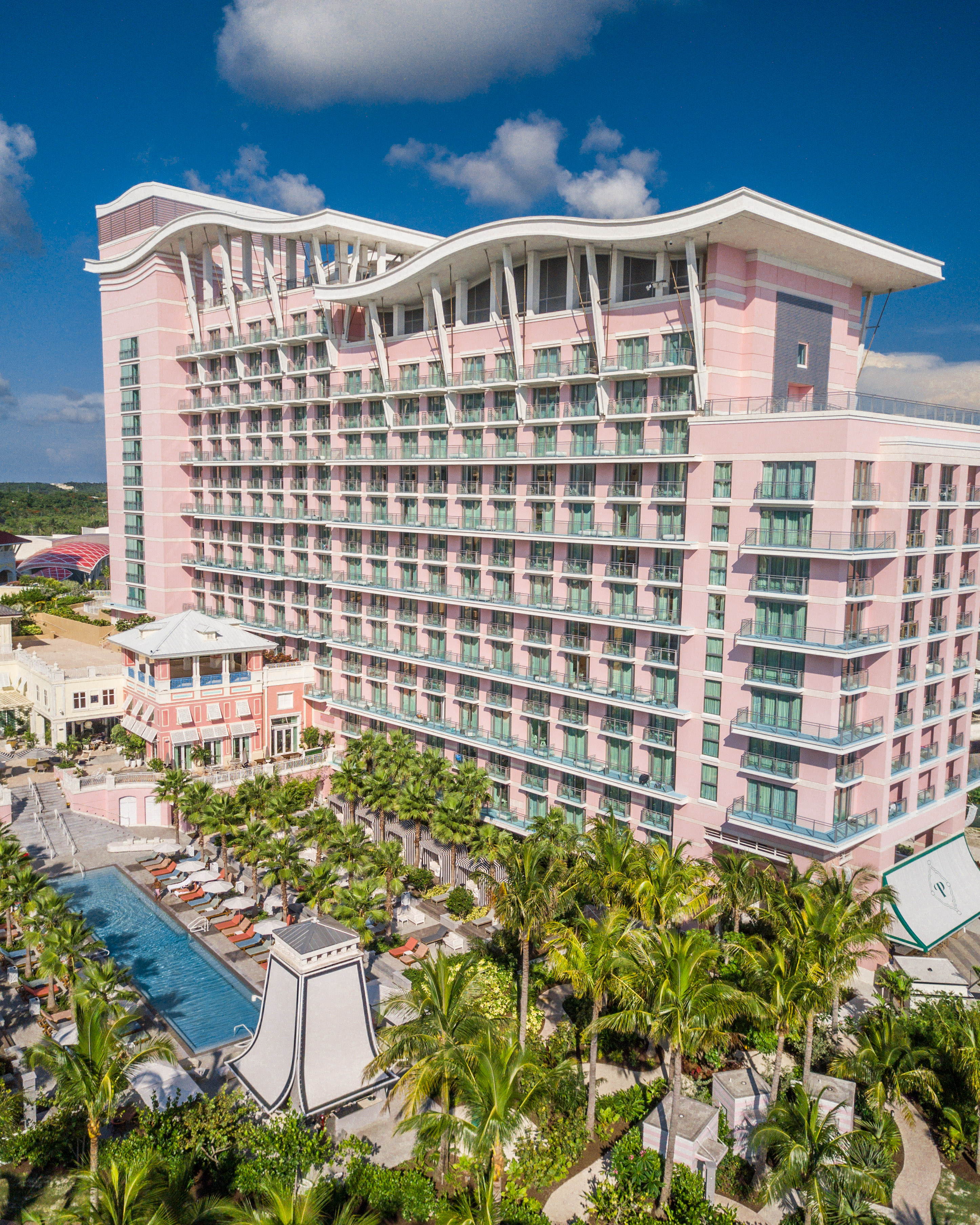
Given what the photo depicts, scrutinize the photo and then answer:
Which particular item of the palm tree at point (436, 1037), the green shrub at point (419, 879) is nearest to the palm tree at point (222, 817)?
the green shrub at point (419, 879)

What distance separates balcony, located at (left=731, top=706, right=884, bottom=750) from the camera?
37.8m

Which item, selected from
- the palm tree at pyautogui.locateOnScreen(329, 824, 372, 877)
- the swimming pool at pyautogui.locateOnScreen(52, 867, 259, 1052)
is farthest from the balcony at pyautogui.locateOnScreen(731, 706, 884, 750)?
the swimming pool at pyautogui.locateOnScreen(52, 867, 259, 1052)

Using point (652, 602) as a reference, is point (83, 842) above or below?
below

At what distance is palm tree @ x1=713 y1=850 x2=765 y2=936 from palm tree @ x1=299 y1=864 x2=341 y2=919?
55.1ft

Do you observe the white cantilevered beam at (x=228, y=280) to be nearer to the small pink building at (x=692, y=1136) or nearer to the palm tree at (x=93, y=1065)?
the palm tree at (x=93, y=1065)

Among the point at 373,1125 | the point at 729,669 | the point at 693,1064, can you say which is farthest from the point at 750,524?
the point at 373,1125

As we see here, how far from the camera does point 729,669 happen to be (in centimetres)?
4166

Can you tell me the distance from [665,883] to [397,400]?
37.3 metres

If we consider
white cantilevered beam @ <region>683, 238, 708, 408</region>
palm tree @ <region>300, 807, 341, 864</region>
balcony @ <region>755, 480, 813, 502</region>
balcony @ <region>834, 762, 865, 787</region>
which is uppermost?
white cantilevered beam @ <region>683, 238, 708, 408</region>

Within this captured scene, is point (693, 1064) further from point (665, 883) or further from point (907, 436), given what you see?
point (907, 436)

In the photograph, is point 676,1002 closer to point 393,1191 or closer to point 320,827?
point 393,1191

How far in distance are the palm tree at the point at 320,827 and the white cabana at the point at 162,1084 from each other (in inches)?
510

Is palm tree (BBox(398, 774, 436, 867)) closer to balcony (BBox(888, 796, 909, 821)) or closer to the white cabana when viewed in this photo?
the white cabana

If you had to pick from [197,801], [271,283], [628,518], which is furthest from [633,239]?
[197,801]
